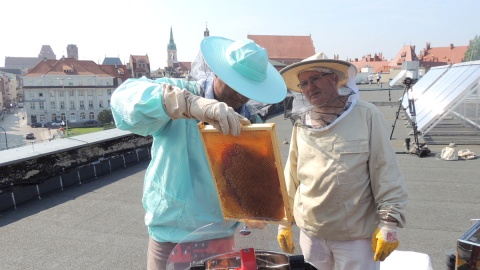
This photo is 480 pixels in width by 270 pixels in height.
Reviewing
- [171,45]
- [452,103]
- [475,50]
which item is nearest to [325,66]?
[452,103]

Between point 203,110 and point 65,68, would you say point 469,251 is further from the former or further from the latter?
point 65,68

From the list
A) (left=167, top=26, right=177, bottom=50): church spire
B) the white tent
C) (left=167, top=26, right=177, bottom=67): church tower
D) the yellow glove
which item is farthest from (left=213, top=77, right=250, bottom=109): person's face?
(left=167, top=26, right=177, bottom=50): church spire

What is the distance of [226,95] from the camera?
6.66 feet

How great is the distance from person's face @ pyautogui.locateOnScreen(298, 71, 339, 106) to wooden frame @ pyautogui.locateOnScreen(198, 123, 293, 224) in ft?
2.98

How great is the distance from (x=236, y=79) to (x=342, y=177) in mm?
977

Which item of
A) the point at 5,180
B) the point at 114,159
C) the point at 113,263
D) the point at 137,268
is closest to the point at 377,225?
the point at 137,268

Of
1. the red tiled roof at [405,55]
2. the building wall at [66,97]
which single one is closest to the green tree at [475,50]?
the red tiled roof at [405,55]

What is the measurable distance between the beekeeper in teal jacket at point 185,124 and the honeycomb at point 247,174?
0.15 meters

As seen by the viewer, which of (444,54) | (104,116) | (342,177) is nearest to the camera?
(342,177)

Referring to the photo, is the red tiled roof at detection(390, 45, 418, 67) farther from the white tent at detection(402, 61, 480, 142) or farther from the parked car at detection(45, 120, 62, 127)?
the white tent at detection(402, 61, 480, 142)

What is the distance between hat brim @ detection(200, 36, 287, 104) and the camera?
1.84 m

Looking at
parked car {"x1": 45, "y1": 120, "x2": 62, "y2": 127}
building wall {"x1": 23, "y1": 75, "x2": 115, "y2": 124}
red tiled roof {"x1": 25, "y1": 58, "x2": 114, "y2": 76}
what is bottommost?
parked car {"x1": 45, "y1": 120, "x2": 62, "y2": 127}

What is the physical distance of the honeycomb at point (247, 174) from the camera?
1.77 metres

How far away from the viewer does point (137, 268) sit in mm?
3441
